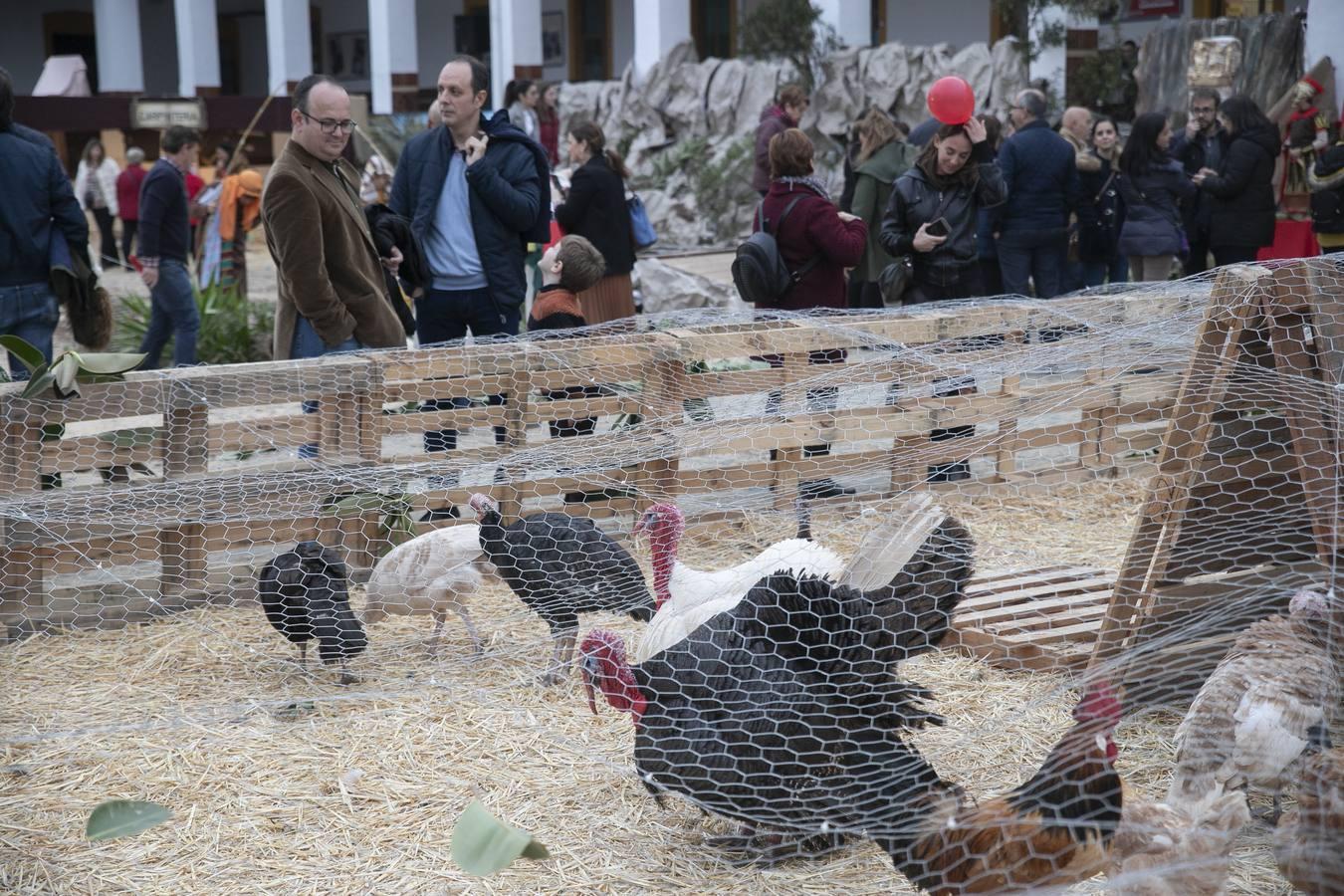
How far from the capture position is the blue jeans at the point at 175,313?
20.4 ft

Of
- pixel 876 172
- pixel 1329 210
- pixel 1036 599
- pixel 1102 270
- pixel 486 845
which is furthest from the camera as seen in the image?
pixel 1102 270

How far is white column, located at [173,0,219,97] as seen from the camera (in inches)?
664

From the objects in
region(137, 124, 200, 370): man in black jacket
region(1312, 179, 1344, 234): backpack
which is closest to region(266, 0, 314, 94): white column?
region(137, 124, 200, 370): man in black jacket

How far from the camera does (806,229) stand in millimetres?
4516

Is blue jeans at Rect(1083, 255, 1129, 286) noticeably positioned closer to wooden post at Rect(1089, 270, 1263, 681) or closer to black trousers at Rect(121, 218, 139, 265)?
wooden post at Rect(1089, 270, 1263, 681)

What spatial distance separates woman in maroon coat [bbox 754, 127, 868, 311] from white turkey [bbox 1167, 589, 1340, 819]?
95.3 inches

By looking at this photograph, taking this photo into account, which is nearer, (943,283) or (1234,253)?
(943,283)

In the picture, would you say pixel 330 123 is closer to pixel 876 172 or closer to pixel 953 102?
pixel 953 102

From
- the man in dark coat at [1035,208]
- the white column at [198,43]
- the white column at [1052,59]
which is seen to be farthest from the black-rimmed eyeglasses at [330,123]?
the white column at [198,43]

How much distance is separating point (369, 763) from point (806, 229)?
256 cm

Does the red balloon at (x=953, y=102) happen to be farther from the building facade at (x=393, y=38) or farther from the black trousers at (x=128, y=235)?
the black trousers at (x=128, y=235)

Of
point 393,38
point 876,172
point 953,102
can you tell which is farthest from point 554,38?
point 953,102

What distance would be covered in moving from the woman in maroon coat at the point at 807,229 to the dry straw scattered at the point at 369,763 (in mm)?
1728

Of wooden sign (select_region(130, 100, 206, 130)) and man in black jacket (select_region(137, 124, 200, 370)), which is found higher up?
wooden sign (select_region(130, 100, 206, 130))
